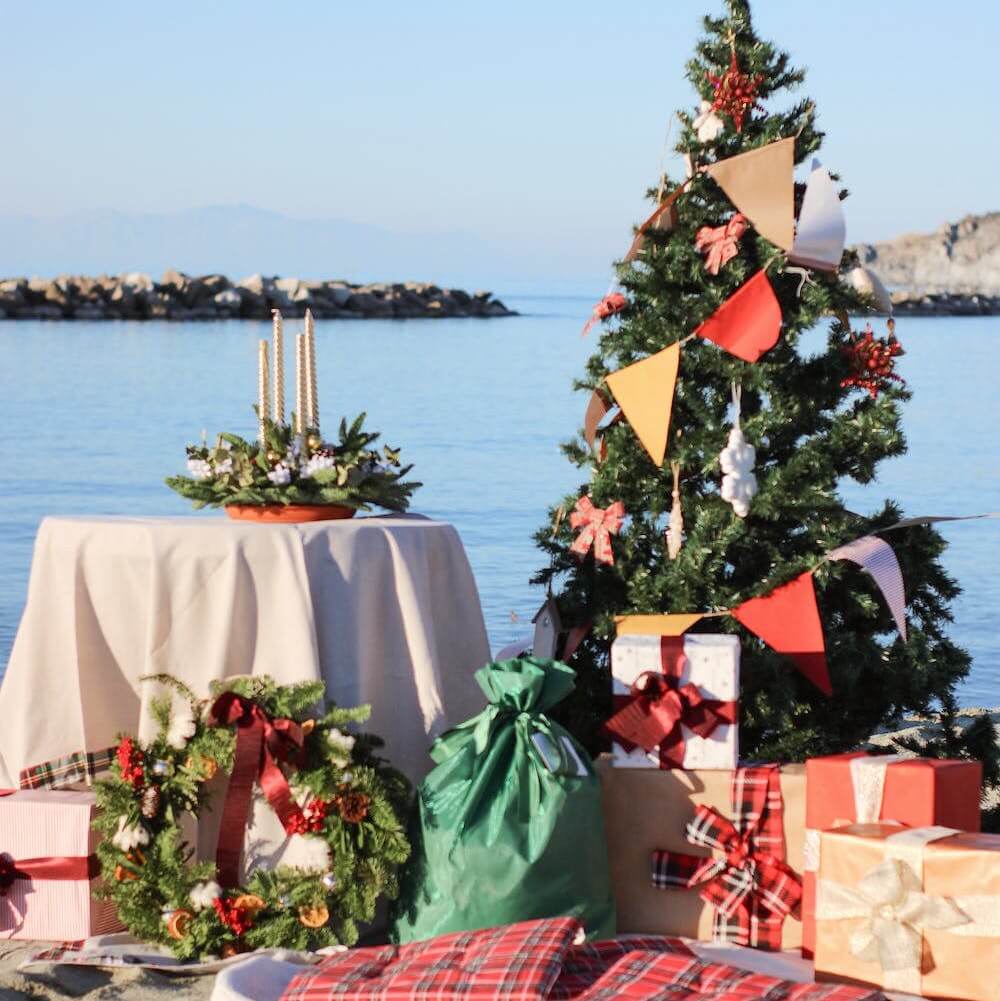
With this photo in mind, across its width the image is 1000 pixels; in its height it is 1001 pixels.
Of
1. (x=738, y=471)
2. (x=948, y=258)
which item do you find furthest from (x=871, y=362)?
(x=948, y=258)

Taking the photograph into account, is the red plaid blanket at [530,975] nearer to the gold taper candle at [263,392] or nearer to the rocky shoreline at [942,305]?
the gold taper candle at [263,392]

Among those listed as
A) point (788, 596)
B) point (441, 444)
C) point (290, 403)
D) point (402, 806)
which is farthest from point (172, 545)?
point (441, 444)

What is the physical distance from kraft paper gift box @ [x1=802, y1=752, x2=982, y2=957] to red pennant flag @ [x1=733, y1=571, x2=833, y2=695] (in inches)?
19.9

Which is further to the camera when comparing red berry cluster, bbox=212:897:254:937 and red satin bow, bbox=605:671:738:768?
red satin bow, bbox=605:671:738:768

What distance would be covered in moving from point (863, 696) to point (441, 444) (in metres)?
13.4

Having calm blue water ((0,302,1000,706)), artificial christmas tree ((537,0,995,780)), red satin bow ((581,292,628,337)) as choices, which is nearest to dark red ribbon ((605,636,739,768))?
artificial christmas tree ((537,0,995,780))

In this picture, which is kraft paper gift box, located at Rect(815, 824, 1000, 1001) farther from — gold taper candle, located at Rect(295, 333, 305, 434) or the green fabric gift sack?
gold taper candle, located at Rect(295, 333, 305, 434)

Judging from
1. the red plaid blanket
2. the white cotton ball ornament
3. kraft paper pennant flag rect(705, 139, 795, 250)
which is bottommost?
the red plaid blanket

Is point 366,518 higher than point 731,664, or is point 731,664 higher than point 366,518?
point 366,518

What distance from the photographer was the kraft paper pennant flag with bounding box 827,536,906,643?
436 centimetres

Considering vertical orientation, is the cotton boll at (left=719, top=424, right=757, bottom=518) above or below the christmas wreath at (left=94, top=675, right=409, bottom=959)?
above

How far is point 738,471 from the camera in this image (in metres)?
4.40

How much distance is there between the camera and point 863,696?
15.4ft

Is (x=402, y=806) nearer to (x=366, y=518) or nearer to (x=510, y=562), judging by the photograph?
(x=366, y=518)
